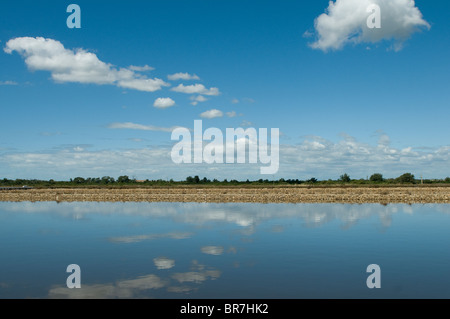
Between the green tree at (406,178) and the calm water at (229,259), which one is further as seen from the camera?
the green tree at (406,178)

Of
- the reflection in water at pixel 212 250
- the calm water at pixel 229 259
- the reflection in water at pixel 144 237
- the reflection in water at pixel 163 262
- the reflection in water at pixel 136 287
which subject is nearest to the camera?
the reflection in water at pixel 136 287

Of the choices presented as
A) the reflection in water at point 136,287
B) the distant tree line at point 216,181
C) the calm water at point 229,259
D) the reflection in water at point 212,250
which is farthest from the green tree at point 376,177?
the reflection in water at point 136,287

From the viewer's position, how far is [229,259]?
15.0m

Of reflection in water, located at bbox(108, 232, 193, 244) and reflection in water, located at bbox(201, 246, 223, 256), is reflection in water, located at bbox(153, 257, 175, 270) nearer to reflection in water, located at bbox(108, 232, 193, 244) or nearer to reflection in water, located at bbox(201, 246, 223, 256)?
reflection in water, located at bbox(201, 246, 223, 256)

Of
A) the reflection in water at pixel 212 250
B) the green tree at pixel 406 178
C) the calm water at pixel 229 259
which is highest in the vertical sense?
the green tree at pixel 406 178

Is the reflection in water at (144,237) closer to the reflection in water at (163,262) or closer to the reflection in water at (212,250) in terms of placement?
the reflection in water at (212,250)

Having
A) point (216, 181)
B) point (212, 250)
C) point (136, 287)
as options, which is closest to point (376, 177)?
point (216, 181)

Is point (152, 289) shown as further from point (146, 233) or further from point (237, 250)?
point (146, 233)

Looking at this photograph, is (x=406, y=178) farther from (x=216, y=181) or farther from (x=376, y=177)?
(x=216, y=181)

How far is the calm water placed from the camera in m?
11.2

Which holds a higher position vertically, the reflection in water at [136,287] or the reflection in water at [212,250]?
the reflection in water at [212,250]

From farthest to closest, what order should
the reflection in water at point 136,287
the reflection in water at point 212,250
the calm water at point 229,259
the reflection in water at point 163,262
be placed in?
the reflection in water at point 212,250
the reflection in water at point 163,262
the calm water at point 229,259
the reflection in water at point 136,287

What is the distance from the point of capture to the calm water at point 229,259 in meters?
11.2
